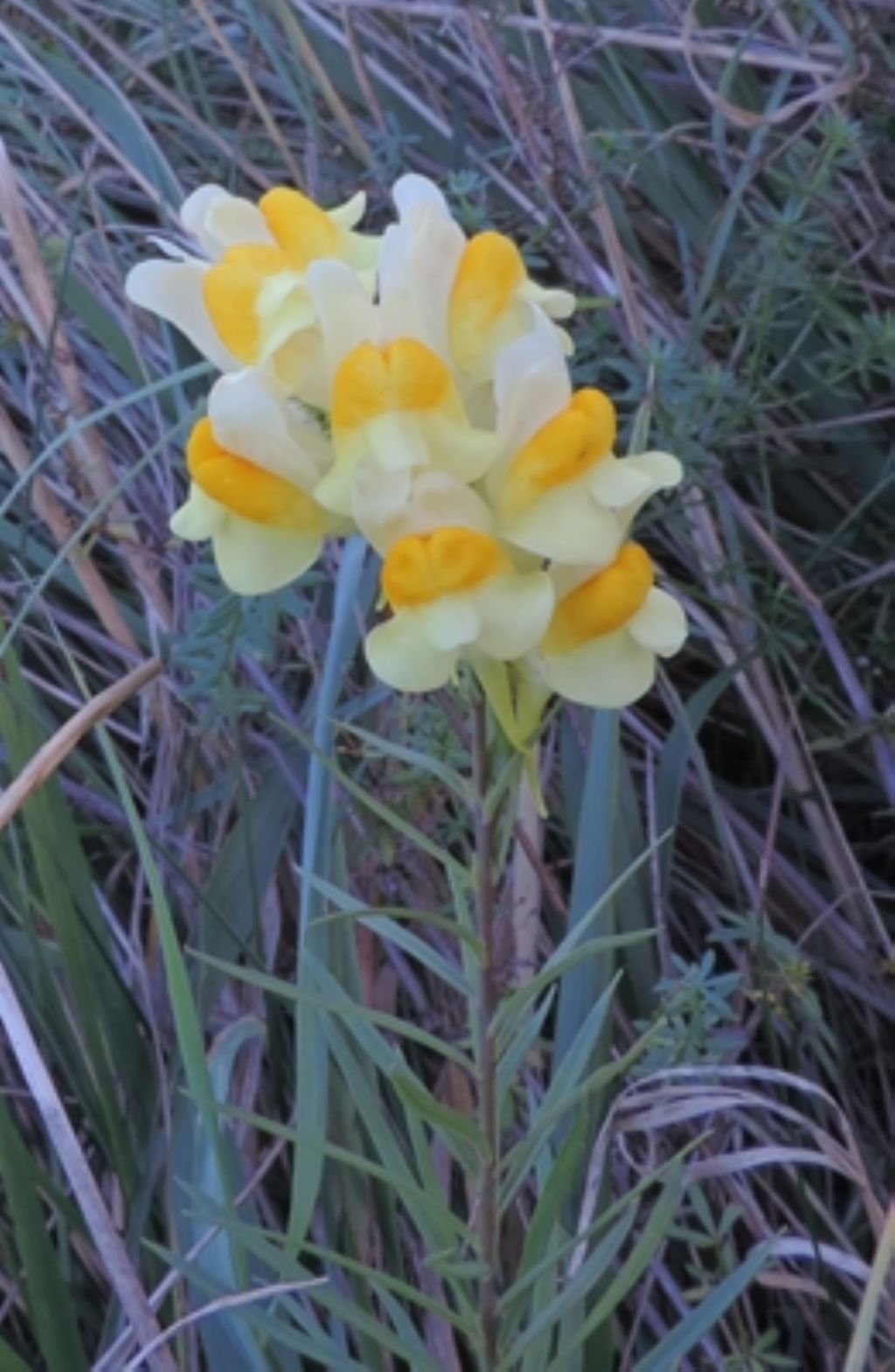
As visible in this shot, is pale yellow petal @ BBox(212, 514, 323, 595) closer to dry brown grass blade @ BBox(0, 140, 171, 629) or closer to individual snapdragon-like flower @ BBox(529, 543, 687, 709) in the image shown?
individual snapdragon-like flower @ BBox(529, 543, 687, 709)

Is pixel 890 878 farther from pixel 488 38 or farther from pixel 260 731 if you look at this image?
pixel 488 38

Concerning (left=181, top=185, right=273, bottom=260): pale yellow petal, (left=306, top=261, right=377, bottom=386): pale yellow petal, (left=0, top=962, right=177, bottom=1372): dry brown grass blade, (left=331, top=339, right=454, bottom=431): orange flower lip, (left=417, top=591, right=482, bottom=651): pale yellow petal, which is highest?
(left=181, top=185, right=273, bottom=260): pale yellow petal

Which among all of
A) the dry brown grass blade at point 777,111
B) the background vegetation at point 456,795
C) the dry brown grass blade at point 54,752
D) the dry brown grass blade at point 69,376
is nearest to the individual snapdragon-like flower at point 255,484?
the background vegetation at point 456,795

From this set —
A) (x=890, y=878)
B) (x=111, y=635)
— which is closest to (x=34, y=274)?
(x=111, y=635)

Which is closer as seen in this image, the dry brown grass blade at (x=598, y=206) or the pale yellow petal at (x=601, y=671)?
the pale yellow petal at (x=601, y=671)

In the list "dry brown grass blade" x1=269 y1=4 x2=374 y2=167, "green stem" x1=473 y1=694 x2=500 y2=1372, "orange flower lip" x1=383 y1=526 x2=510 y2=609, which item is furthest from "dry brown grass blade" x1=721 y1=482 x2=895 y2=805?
"orange flower lip" x1=383 y1=526 x2=510 y2=609

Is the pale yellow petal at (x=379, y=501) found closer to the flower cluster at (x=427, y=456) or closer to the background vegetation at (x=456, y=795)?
the flower cluster at (x=427, y=456)
